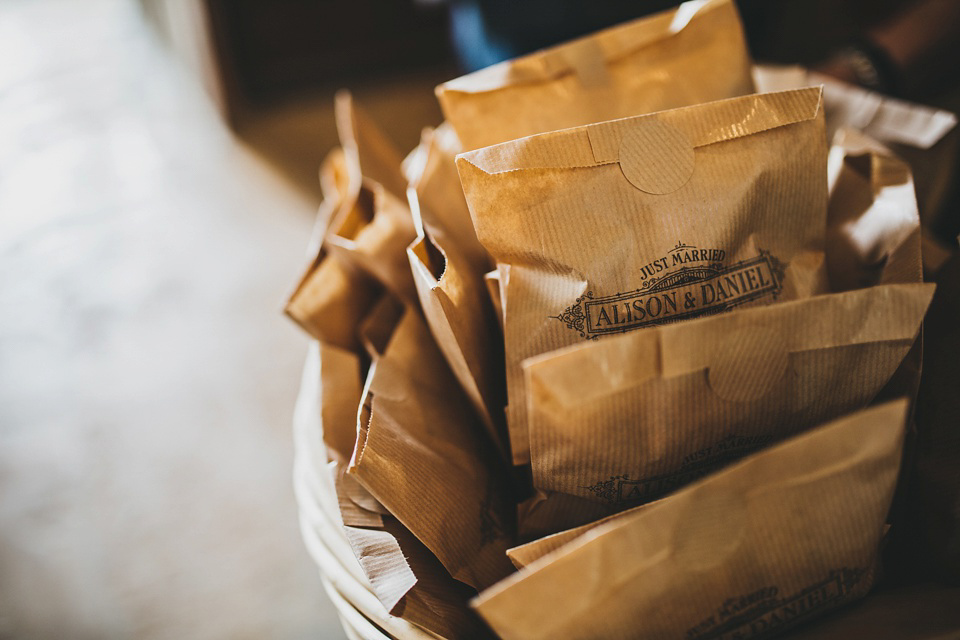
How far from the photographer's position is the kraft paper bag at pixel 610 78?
2.17 ft

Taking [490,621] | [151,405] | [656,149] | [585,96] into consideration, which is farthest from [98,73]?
[490,621]

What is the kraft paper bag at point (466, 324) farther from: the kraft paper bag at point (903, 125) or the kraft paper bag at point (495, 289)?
the kraft paper bag at point (903, 125)

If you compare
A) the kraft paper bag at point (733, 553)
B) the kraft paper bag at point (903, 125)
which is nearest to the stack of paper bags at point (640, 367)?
the kraft paper bag at point (733, 553)

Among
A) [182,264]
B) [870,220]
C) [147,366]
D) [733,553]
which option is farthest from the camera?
[182,264]

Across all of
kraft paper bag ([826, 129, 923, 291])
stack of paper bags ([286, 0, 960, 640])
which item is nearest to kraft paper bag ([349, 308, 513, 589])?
stack of paper bags ([286, 0, 960, 640])

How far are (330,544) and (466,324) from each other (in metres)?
0.21

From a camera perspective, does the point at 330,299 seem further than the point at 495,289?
Yes

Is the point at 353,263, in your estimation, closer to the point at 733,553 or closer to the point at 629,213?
the point at 629,213

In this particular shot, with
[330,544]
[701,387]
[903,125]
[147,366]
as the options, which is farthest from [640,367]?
[147,366]

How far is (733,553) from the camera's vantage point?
1.43 ft

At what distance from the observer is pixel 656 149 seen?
1.74 feet

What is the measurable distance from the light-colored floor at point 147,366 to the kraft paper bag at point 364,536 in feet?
1.31

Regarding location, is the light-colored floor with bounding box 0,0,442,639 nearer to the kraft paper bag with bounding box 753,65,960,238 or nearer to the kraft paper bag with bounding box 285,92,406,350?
→ the kraft paper bag with bounding box 285,92,406,350

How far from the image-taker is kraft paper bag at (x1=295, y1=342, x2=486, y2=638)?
0.50 meters
